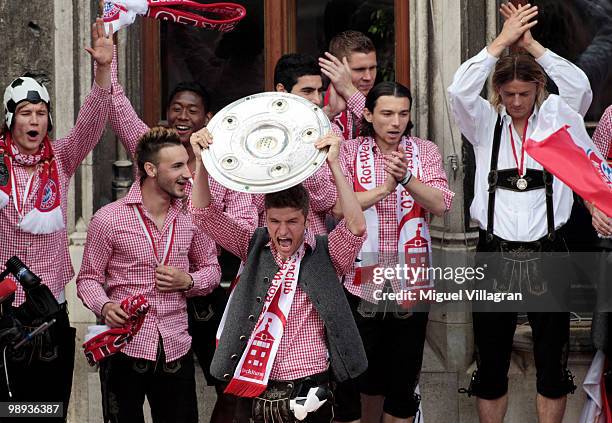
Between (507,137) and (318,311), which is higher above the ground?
(507,137)

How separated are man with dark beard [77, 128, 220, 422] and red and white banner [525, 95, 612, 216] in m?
1.69

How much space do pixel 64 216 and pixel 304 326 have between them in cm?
156

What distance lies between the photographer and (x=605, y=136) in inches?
264

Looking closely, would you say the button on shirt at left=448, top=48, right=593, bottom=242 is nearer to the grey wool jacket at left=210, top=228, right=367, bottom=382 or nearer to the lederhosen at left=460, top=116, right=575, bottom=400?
the lederhosen at left=460, top=116, right=575, bottom=400

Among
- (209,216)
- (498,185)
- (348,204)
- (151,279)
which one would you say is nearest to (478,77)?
(498,185)

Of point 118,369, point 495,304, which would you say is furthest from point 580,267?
point 118,369

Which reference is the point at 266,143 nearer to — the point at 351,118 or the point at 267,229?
the point at 267,229

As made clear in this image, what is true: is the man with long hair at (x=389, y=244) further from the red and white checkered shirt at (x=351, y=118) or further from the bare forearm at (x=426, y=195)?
the red and white checkered shirt at (x=351, y=118)

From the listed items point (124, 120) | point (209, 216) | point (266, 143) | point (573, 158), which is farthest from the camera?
point (124, 120)

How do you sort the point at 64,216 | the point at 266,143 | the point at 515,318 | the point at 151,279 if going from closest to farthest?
the point at 266,143 → the point at 151,279 → the point at 64,216 → the point at 515,318

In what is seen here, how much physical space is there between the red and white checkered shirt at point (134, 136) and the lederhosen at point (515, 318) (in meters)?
1.25

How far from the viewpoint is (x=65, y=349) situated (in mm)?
6438

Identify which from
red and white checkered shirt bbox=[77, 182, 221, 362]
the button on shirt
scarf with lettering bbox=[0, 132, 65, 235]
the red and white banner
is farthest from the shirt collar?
scarf with lettering bbox=[0, 132, 65, 235]

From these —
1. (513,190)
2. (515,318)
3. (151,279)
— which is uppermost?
(513,190)
